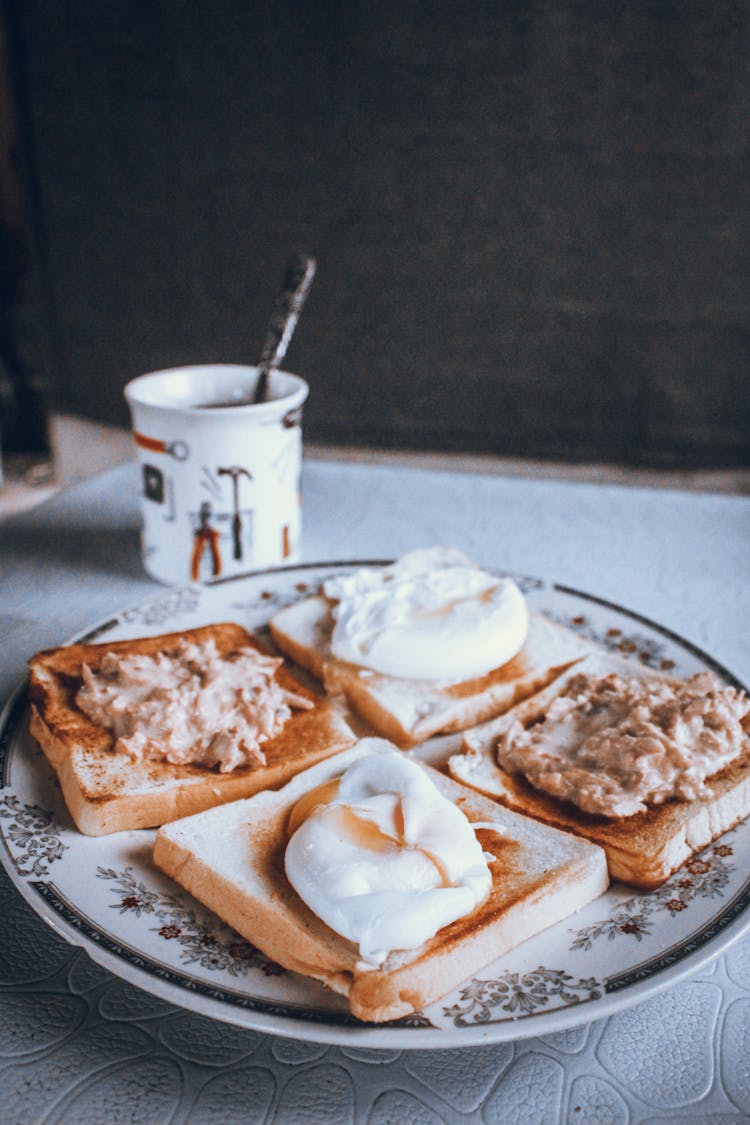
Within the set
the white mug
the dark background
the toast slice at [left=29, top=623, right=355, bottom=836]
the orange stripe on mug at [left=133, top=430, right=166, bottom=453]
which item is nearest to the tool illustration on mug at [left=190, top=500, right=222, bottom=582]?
the white mug

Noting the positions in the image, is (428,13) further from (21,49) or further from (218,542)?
(218,542)

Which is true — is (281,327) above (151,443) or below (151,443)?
above

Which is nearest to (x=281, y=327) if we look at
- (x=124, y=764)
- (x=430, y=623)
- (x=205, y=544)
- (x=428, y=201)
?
(x=205, y=544)

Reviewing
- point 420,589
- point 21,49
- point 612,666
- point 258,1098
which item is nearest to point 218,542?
point 420,589

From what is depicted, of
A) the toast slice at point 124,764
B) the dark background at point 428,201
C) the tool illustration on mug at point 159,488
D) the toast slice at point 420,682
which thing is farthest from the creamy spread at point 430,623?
the dark background at point 428,201

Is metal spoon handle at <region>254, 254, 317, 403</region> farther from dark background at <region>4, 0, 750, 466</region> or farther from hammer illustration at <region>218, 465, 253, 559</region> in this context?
dark background at <region>4, 0, 750, 466</region>

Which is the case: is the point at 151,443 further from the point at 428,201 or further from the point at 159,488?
the point at 428,201
